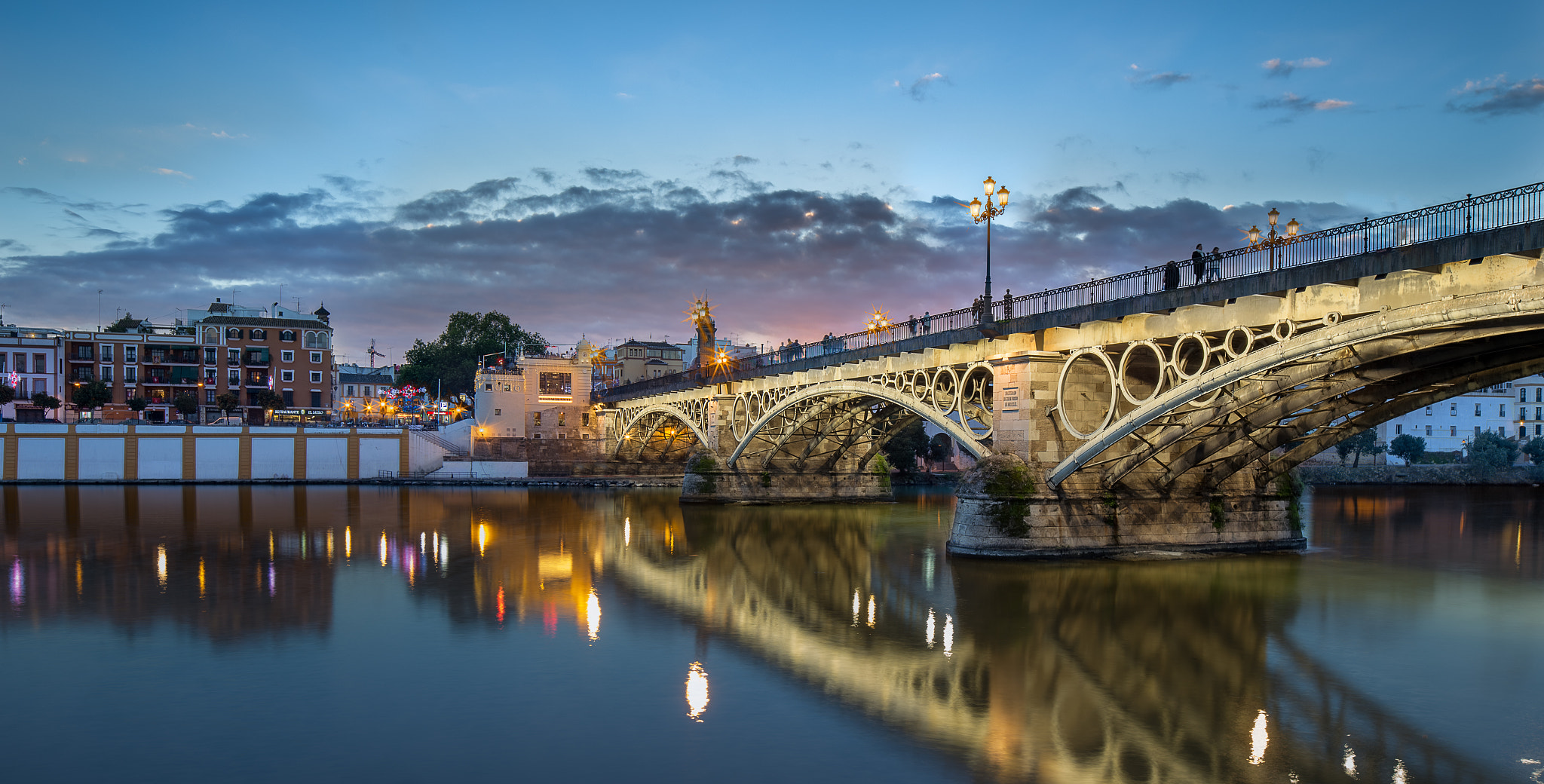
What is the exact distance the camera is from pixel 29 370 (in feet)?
255

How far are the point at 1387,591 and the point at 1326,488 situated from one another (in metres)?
56.0

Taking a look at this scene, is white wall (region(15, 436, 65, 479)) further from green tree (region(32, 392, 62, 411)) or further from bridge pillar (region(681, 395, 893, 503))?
bridge pillar (region(681, 395, 893, 503))

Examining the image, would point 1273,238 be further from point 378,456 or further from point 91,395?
point 91,395

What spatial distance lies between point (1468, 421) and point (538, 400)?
81.7 meters

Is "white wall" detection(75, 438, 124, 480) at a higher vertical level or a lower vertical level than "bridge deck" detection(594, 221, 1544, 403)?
lower

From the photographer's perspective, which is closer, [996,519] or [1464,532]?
[996,519]

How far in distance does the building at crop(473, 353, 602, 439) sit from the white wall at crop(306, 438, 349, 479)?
40.8 ft

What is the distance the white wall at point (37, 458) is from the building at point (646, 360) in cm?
5446

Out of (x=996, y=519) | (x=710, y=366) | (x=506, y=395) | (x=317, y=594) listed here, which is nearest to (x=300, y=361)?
(x=506, y=395)

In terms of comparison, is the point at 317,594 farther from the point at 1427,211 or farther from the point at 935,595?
the point at 1427,211

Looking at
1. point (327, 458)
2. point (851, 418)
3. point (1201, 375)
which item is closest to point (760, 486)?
point (851, 418)

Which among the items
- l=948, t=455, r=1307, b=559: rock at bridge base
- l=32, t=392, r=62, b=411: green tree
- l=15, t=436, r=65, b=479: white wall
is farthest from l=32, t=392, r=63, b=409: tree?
l=948, t=455, r=1307, b=559: rock at bridge base

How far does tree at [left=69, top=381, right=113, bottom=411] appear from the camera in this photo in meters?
75.4

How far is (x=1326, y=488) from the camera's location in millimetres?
72938
